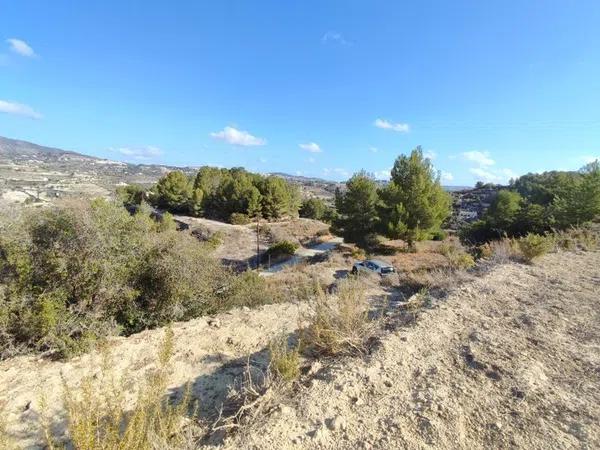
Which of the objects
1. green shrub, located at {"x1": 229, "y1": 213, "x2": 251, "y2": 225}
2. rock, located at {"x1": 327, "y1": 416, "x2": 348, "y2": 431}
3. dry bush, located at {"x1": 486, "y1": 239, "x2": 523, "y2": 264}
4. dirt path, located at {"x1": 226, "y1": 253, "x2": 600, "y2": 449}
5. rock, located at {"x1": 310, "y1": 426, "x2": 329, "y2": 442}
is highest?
dry bush, located at {"x1": 486, "y1": 239, "x2": 523, "y2": 264}

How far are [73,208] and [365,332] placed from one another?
4.72 meters

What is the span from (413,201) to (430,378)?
16.3m

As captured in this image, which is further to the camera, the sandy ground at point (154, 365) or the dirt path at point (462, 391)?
the sandy ground at point (154, 365)

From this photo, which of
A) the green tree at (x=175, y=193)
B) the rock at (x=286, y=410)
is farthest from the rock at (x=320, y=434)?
the green tree at (x=175, y=193)

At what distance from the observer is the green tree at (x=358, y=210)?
20.5 m

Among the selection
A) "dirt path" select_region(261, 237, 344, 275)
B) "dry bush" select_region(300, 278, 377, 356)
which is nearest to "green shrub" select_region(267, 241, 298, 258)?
"dirt path" select_region(261, 237, 344, 275)

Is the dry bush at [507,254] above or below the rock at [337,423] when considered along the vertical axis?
above

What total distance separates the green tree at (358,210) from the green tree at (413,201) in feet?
5.92

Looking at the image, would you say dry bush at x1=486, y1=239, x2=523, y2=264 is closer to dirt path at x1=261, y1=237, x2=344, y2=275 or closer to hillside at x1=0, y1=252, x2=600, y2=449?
hillside at x1=0, y1=252, x2=600, y2=449

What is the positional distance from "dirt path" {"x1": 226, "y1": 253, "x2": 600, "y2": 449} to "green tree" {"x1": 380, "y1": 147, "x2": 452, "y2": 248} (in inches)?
557

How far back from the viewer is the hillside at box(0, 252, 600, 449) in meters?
2.06

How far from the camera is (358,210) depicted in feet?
67.9

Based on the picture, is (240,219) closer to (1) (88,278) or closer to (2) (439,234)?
(2) (439,234)

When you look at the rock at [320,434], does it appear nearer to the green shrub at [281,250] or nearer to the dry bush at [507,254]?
the dry bush at [507,254]
